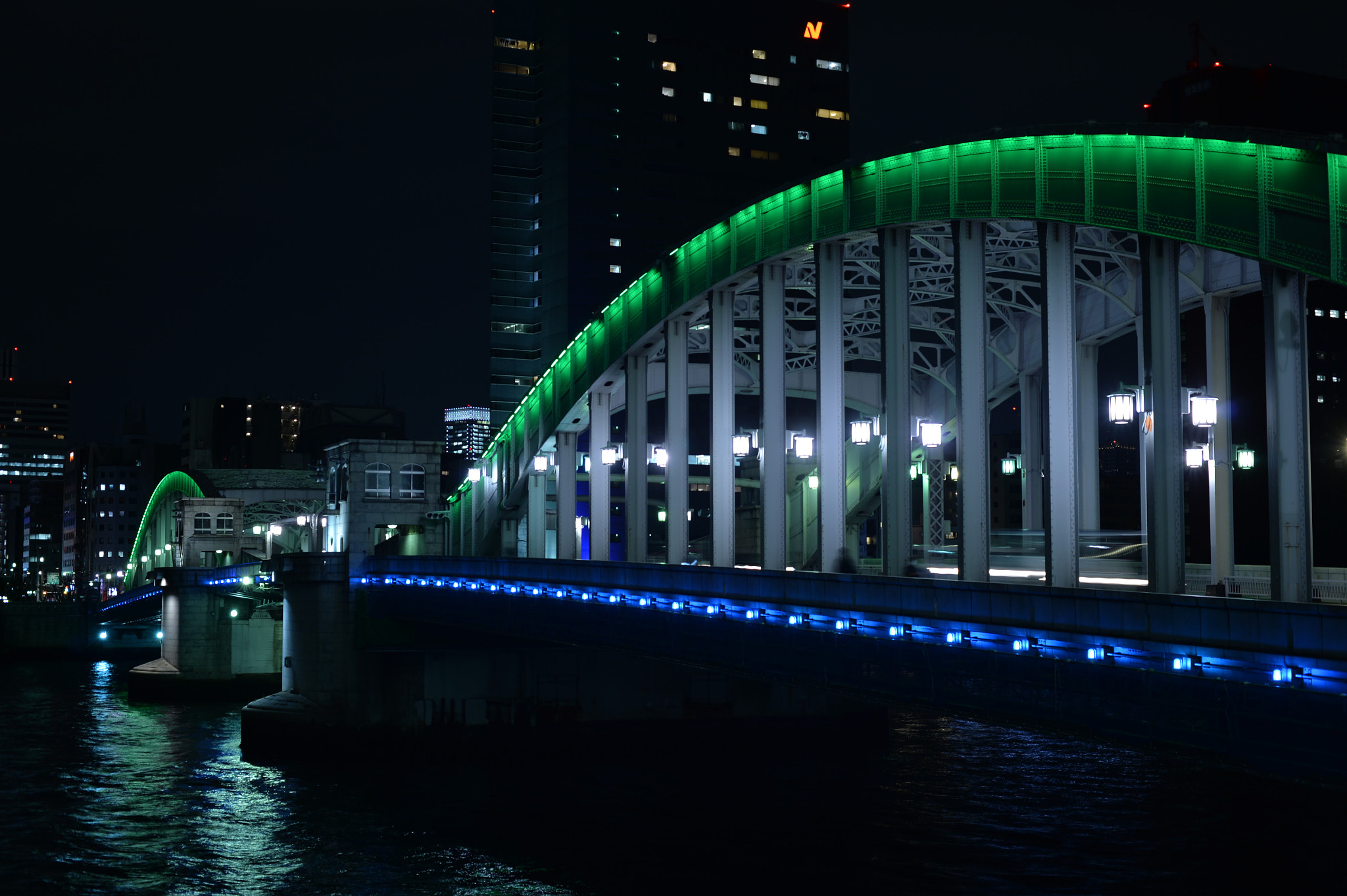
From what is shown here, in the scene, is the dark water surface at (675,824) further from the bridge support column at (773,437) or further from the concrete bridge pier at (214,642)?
the concrete bridge pier at (214,642)

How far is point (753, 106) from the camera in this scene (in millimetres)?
169500

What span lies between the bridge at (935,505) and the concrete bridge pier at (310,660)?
0.13 metres

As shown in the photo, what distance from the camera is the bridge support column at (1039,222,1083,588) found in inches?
1243

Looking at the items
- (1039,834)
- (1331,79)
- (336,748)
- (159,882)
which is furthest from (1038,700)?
(1331,79)

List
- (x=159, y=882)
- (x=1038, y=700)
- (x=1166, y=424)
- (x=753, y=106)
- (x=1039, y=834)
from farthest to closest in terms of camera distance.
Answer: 1. (x=753, y=106)
2. (x=1039, y=834)
3. (x=159, y=882)
4. (x=1166, y=424)
5. (x=1038, y=700)

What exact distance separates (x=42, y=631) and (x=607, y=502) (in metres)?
90.2

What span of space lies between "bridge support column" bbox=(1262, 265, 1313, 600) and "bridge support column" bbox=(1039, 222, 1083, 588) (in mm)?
5164

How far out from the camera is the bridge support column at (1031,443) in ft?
151

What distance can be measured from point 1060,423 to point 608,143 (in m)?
133

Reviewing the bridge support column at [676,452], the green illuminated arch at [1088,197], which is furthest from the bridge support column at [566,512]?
the green illuminated arch at [1088,197]

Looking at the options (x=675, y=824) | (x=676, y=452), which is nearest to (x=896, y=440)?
(x=675, y=824)

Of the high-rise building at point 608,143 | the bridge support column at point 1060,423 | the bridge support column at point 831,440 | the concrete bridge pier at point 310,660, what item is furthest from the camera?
the high-rise building at point 608,143

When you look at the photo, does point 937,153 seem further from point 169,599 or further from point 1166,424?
point 169,599

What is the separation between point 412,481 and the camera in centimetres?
7594
